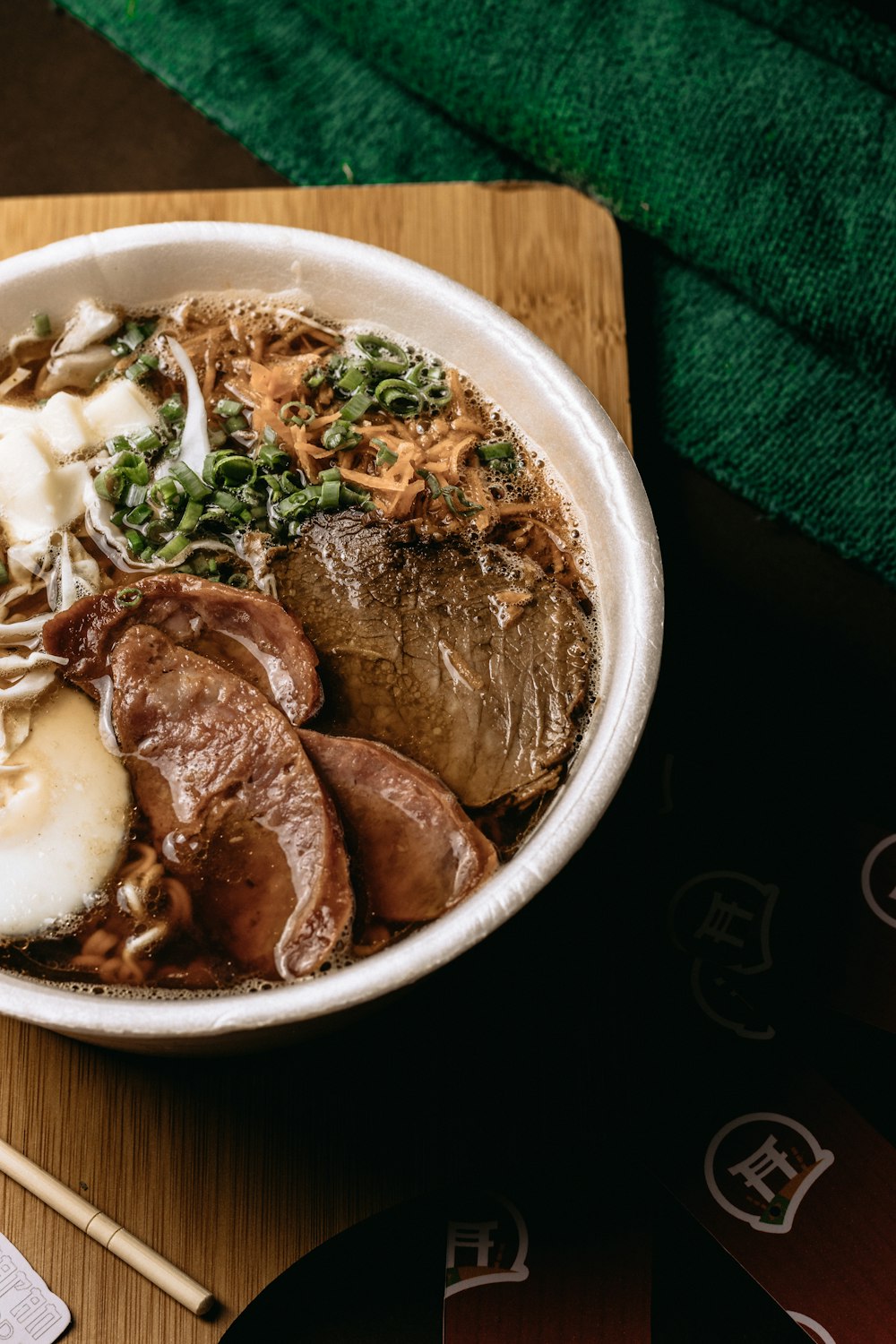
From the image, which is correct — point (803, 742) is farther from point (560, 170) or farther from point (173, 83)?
point (173, 83)

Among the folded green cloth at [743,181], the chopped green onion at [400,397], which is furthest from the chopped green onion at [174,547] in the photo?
the folded green cloth at [743,181]

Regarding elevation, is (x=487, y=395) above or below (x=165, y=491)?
above

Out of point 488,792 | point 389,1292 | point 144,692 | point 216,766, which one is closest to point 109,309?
point 144,692

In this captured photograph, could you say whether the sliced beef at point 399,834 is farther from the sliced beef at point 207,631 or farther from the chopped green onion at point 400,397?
the chopped green onion at point 400,397

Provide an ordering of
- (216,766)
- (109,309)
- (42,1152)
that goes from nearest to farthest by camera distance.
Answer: (216,766)
(42,1152)
(109,309)

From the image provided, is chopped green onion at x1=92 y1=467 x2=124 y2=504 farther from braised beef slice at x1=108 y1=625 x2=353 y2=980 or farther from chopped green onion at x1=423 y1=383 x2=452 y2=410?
chopped green onion at x1=423 y1=383 x2=452 y2=410

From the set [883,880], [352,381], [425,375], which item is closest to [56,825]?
[352,381]

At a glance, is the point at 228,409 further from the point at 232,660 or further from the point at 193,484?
the point at 232,660

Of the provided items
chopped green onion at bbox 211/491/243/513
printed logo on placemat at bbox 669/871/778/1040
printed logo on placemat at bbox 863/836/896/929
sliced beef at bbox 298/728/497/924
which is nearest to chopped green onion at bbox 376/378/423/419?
chopped green onion at bbox 211/491/243/513
